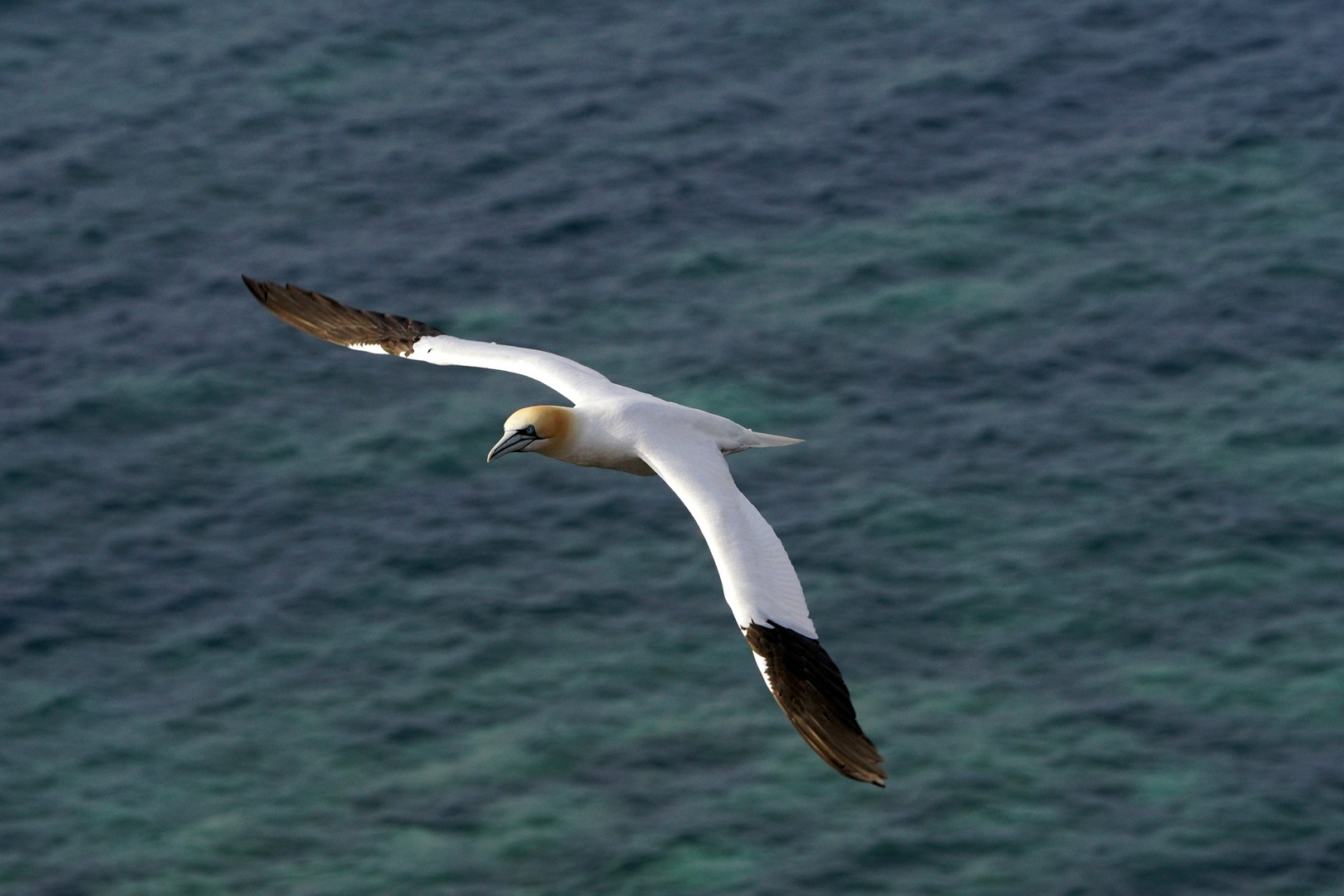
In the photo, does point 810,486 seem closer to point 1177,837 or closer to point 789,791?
point 789,791

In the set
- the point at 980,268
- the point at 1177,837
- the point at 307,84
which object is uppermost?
the point at 307,84

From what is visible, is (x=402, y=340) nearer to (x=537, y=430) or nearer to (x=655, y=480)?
(x=537, y=430)

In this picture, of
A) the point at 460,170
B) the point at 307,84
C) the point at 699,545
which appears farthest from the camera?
the point at 307,84

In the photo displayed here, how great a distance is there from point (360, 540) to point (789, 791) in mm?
8871

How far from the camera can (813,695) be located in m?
23.4

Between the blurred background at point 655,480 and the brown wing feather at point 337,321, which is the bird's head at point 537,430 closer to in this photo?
the brown wing feather at point 337,321

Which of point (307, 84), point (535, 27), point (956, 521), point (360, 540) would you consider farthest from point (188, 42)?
Answer: point (956, 521)

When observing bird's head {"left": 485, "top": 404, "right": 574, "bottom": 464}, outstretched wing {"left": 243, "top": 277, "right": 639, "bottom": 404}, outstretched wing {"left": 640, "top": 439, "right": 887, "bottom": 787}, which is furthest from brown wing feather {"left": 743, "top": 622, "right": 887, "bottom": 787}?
outstretched wing {"left": 243, "top": 277, "right": 639, "bottom": 404}

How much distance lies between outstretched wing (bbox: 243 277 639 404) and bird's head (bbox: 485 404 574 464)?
1.67 m

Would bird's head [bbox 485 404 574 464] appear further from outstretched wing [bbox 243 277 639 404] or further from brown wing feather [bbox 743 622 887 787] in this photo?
brown wing feather [bbox 743 622 887 787]

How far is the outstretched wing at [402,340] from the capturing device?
29.0m

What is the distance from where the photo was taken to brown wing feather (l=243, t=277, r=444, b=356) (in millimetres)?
30422

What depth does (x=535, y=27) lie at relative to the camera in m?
52.4

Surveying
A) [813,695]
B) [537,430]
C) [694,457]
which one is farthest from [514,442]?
[813,695]
